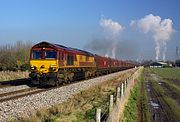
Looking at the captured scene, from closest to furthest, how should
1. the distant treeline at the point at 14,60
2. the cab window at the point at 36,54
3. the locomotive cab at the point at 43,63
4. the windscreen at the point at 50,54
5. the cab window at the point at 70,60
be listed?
the locomotive cab at the point at 43,63 < the windscreen at the point at 50,54 < the cab window at the point at 36,54 < the cab window at the point at 70,60 < the distant treeline at the point at 14,60

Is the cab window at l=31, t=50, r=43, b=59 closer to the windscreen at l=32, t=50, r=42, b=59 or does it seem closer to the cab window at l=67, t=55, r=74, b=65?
the windscreen at l=32, t=50, r=42, b=59

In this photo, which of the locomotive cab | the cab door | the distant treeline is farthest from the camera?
the distant treeline

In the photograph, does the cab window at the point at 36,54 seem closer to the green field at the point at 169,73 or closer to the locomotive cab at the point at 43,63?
the locomotive cab at the point at 43,63

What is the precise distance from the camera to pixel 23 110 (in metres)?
16.6

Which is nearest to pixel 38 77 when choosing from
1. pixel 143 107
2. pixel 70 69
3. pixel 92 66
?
pixel 70 69

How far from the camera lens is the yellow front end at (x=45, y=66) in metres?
29.0

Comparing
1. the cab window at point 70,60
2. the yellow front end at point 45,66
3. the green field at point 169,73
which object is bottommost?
the green field at point 169,73


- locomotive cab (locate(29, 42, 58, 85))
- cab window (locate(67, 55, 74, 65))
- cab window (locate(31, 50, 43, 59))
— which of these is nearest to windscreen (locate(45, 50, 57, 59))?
locomotive cab (locate(29, 42, 58, 85))

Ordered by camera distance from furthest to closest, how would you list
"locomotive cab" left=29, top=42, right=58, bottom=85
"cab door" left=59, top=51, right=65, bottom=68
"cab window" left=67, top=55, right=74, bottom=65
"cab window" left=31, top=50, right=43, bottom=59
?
"cab window" left=67, top=55, right=74, bottom=65 < "cab door" left=59, top=51, right=65, bottom=68 < "cab window" left=31, top=50, right=43, bottom=59 < "locomotive cab" left=29, top=42, right=58, bottom=85

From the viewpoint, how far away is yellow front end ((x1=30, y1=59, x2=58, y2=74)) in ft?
95.1

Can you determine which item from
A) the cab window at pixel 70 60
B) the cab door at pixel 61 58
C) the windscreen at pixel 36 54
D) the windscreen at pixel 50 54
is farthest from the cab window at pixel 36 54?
the cab window at pixel 70 60

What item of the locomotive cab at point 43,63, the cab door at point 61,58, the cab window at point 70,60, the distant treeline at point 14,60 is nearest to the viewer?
the locomotive cab at point 43,63

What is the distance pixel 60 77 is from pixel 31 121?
56.0ft

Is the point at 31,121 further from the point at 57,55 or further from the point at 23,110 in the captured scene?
the point at 57,55
